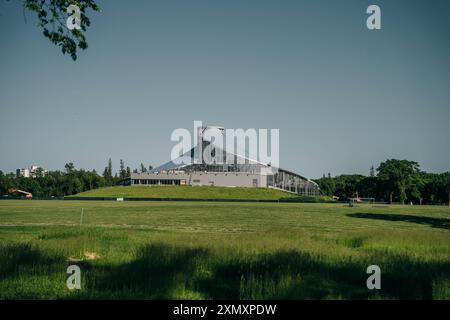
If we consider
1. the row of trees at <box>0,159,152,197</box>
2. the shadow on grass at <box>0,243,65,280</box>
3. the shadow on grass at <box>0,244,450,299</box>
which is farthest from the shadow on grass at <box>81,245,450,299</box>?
the row of trees at <box>0,159,152,197</box>

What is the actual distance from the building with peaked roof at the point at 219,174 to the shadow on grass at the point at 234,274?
135381 millimetres

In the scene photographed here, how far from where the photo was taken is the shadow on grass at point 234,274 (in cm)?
1026

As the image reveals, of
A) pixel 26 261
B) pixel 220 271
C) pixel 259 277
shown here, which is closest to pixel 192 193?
pixel 26 261

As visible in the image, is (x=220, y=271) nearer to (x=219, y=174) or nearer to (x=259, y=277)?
(x=259, y=277)

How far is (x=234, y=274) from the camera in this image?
1238 centimetres

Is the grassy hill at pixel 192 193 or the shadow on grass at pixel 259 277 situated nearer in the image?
the shadow on grass at pixel 259 277

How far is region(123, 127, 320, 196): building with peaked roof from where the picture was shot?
150750 mm

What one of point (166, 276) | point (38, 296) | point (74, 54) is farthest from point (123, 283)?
point (74, 54)

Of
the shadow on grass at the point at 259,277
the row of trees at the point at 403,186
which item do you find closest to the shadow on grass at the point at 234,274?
the shadow on grass at the point at 259,277

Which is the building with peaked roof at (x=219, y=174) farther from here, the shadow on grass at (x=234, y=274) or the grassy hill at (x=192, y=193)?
the shadow on grass at (x=234, y=274)

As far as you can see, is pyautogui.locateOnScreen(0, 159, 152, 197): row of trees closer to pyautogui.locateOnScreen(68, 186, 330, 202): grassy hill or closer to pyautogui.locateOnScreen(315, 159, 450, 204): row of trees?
pyautogui.locateOnScreen(68, 186, 330, 202): grassy hill

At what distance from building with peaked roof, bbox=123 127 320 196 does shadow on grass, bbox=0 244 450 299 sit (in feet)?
444
